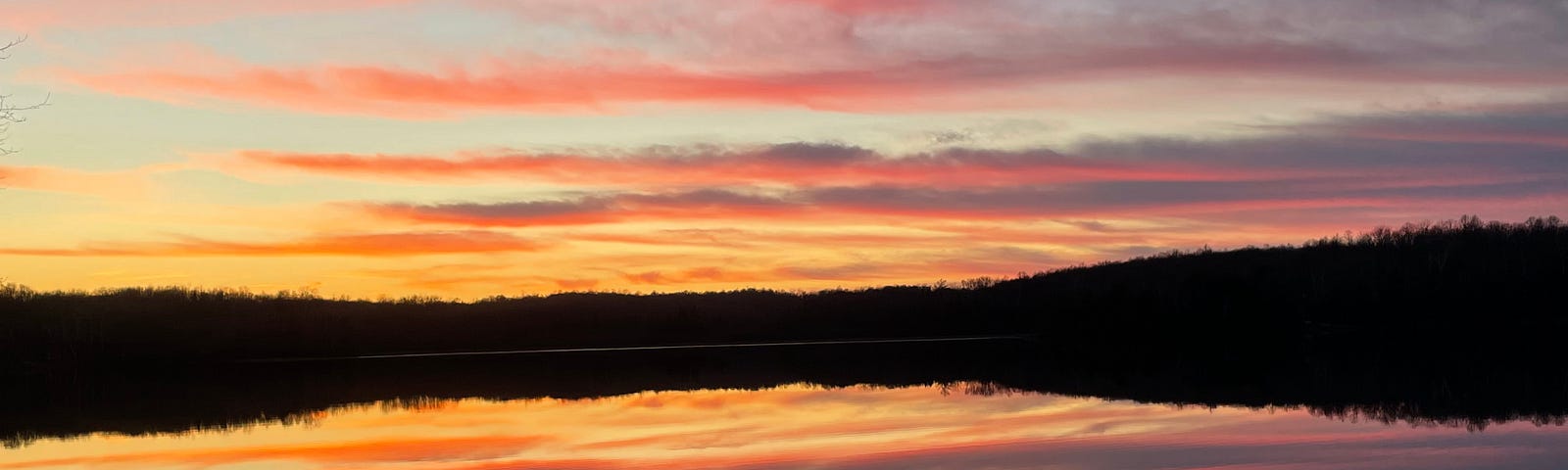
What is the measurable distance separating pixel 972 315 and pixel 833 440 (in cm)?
5043

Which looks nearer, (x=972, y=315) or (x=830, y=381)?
(x=830, y=381)

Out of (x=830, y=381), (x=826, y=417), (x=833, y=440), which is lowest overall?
(x=833, y=440)

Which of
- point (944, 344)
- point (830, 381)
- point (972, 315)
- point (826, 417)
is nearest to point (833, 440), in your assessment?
point (826, 417)

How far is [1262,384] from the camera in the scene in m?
29.5

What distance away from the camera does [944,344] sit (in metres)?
57.0

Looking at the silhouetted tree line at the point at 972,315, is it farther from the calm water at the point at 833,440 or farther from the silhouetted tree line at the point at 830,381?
the calm water at the point at 833,440

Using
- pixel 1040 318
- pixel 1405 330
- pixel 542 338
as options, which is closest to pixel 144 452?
pixel 542 338

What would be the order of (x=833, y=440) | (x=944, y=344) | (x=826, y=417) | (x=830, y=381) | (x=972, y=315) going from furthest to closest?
(x=972, y=315)
(x=944, y=344)
(x=830, y=381)
(x=826, y=417)
(x=833, y=440)

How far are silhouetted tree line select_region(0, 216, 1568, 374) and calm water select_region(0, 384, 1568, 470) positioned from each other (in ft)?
92.3

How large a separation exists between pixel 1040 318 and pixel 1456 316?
22802mm

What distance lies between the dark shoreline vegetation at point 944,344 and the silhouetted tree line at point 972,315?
14cm

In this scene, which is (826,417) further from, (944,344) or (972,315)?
(972,315)

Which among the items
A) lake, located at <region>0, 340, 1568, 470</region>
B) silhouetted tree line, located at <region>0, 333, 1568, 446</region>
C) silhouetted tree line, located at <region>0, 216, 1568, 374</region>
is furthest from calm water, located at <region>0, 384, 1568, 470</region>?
silhouetted tree line, located at <region>0, 216, 1568, 374</region>

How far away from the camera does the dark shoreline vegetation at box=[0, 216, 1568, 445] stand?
2883cm
